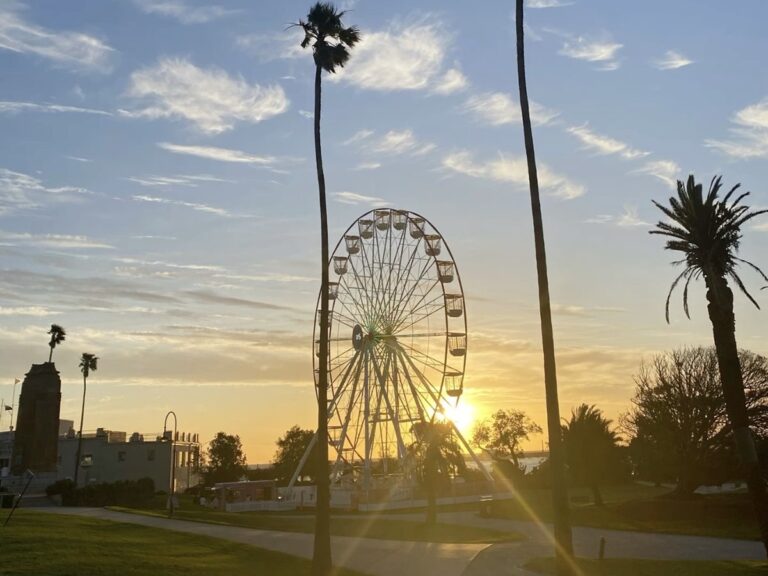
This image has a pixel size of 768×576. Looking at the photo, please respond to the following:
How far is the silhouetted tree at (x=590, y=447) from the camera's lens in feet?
191

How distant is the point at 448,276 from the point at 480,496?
82.2 feet

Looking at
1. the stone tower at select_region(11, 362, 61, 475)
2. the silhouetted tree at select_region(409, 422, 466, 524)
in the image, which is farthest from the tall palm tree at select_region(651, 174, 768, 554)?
the stone tower at select_region(11, 362, 61, 475)

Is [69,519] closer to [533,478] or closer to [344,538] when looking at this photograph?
[344,538]

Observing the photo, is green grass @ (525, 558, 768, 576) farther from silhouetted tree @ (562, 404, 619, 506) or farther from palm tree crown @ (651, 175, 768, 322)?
silhouetted tree @ (562, 404, 619, 506)


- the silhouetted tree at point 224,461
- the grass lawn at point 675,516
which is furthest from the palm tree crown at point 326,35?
the silhouetted tree at point 224,461

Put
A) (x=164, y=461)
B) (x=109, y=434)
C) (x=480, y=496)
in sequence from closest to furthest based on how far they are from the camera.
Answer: (x=480, y=496), (x=164, y=461), (x=109, y=434)

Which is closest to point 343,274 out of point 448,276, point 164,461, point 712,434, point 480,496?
point 448,276

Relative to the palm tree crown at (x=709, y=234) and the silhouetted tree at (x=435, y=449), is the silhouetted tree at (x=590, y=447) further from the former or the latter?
the palm tree crown at (x=709, y=234)

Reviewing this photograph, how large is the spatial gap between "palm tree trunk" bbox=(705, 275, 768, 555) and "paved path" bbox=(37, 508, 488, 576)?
10444 millimetres

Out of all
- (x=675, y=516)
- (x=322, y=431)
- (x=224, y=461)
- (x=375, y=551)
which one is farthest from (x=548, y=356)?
(x=224, y=461)

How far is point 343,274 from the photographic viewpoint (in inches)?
2400

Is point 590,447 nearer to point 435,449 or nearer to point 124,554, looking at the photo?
point 435,449

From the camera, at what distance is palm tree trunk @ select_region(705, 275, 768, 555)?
1016 inches

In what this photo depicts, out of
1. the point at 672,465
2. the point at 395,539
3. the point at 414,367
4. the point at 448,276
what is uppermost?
the point at 448,276
